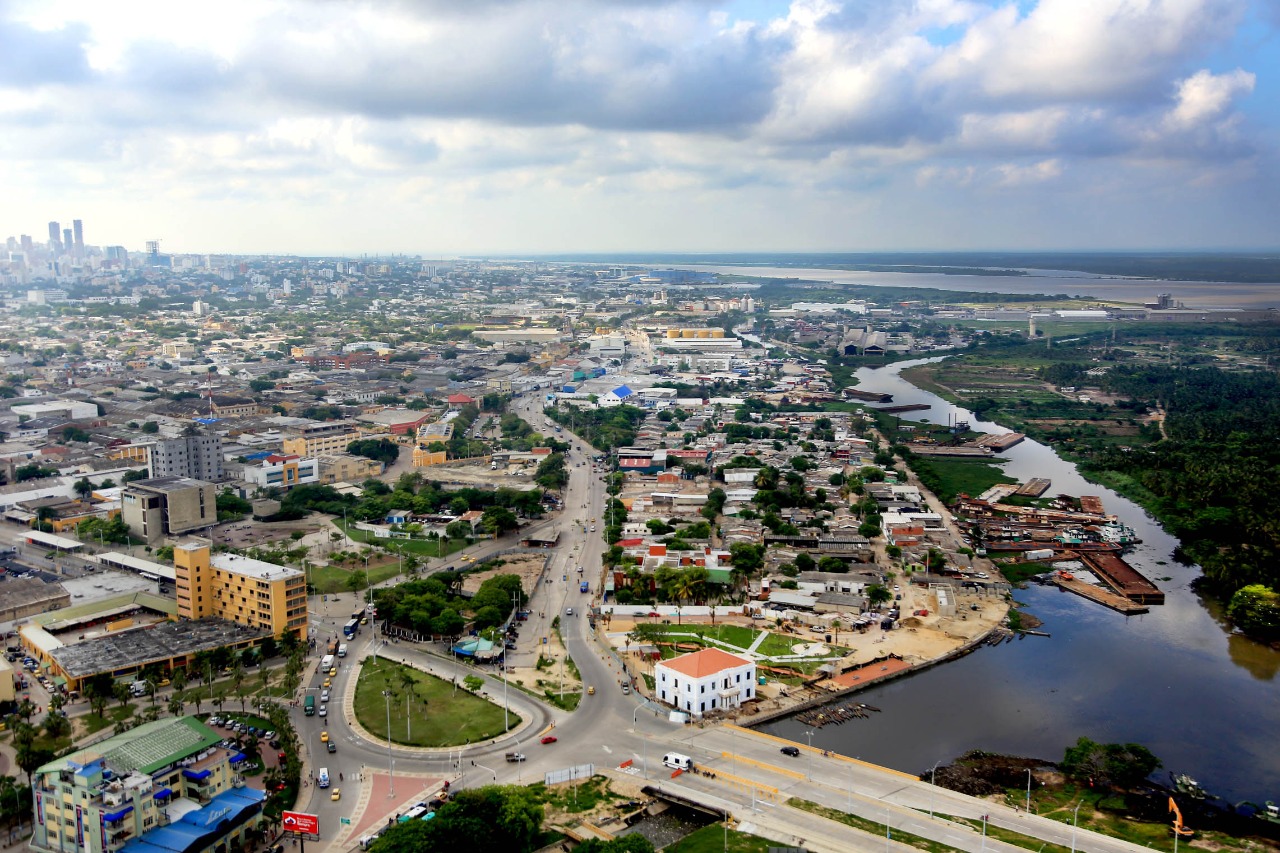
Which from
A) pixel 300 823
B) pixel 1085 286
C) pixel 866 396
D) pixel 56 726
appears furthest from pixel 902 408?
pixel 1085 286

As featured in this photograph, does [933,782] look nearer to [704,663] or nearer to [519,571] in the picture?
[704,663]

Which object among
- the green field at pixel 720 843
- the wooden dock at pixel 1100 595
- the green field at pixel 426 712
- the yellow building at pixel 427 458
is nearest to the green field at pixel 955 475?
the wooden dock at pixel 1100 595

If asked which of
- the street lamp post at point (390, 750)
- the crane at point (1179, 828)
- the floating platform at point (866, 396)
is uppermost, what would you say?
the floating platform at point (866, 396)

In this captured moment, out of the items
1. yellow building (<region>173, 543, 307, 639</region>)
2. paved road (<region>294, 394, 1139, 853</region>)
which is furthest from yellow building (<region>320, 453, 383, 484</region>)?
paved road (<region>294, 394, 1139, 853</region>)

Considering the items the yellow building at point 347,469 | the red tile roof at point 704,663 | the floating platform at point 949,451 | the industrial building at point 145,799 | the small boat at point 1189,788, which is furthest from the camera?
the floating platform at point 949,451

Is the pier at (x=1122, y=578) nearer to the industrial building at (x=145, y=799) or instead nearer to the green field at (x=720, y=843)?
the green field at (x=720, y=843)

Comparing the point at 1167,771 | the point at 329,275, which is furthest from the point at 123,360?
the point at 329,275
